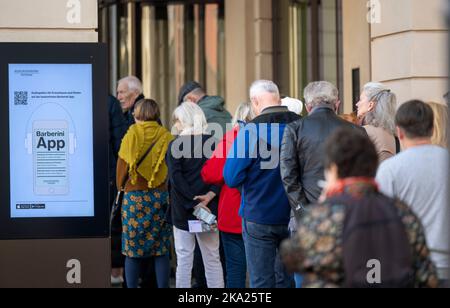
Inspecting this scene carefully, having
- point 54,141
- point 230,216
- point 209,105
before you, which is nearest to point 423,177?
point 54,141

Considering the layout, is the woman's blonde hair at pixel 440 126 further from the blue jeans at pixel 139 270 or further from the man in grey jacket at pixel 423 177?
the blue jeans at pixel 139 270

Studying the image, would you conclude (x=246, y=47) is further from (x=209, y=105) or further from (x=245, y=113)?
(x=245, y=113)

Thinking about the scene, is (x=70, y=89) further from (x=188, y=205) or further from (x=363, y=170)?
(x=363, y=170)

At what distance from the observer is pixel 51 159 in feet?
27.5

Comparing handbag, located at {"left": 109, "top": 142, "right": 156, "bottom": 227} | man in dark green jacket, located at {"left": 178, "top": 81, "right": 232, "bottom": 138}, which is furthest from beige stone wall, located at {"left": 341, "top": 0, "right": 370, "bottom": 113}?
handbag, located at {"left": 109, "top": 142, "right": 156, "bottom": 227}

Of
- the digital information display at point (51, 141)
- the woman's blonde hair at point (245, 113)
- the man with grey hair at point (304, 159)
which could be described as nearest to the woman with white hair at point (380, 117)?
the man with grey hair at point (304, 159)

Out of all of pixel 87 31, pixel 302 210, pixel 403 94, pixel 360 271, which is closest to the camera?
pixel 360 271

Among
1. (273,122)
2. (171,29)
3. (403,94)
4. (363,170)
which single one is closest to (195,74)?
(171,29)

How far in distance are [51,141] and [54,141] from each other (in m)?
0.02

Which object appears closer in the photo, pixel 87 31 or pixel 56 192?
pixel 56 192

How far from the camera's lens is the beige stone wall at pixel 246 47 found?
1573cm

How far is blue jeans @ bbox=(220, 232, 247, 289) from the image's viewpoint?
980 cm

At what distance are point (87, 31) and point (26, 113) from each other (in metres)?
1.60
